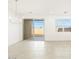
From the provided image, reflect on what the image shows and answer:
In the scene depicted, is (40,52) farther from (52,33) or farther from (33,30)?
(33,30)

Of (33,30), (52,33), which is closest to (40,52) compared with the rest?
(52,33)

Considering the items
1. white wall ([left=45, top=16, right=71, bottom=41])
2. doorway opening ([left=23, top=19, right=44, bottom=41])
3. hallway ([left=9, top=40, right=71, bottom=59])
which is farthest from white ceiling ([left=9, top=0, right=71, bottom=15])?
doorway opening ([left=23, top=19, right=44, bottom=41])

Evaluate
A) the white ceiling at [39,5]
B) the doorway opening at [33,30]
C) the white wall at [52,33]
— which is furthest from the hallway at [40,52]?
the doorway opening at [33,30]

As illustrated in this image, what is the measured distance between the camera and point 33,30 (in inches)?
617

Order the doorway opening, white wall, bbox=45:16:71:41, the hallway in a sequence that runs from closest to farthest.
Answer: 1. the hallway
2. white wall, bbox=45:16:71:41
3. the doorway opening

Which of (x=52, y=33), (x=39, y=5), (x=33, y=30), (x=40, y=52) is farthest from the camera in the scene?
(x=33, y=30)

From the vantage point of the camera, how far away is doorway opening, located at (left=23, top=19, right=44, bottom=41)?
15.1m

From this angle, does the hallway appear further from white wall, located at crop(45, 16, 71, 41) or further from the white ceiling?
white wall, located at crop(45, 16, 71, 41)

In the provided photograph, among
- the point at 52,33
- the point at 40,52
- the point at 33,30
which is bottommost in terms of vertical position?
the point at 40,52
